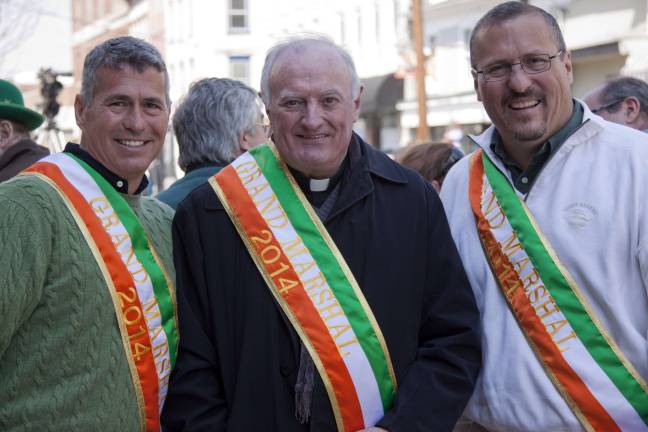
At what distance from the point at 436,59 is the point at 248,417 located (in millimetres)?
23101

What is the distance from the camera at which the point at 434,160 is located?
15.8 ft

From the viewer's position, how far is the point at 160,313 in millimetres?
3023

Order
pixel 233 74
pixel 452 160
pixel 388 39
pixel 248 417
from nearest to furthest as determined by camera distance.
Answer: pixel 248 417 → pixel 452 160 → pixel 388 39 → pixel 233 74

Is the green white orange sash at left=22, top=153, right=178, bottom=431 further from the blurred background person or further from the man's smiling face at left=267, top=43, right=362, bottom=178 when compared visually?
the blurred background person

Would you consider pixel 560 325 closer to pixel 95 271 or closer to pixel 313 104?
pixel 313 104

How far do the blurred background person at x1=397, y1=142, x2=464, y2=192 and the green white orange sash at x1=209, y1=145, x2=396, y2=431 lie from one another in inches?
68.8

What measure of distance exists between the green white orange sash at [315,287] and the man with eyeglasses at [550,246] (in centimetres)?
38

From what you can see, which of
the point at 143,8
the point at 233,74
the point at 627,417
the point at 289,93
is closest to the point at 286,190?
the point at 289,93

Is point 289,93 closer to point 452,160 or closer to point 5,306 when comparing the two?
point 5,306

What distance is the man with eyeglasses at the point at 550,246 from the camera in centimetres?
283

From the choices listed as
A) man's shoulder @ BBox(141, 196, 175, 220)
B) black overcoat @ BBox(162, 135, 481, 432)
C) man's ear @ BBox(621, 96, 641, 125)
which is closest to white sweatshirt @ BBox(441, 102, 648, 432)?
black overcoat @ BBox(162, 135, 481, 432)

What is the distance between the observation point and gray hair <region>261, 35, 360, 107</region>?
9.86 ft

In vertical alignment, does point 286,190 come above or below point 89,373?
above

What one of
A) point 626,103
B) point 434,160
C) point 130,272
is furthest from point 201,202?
point 626,103
